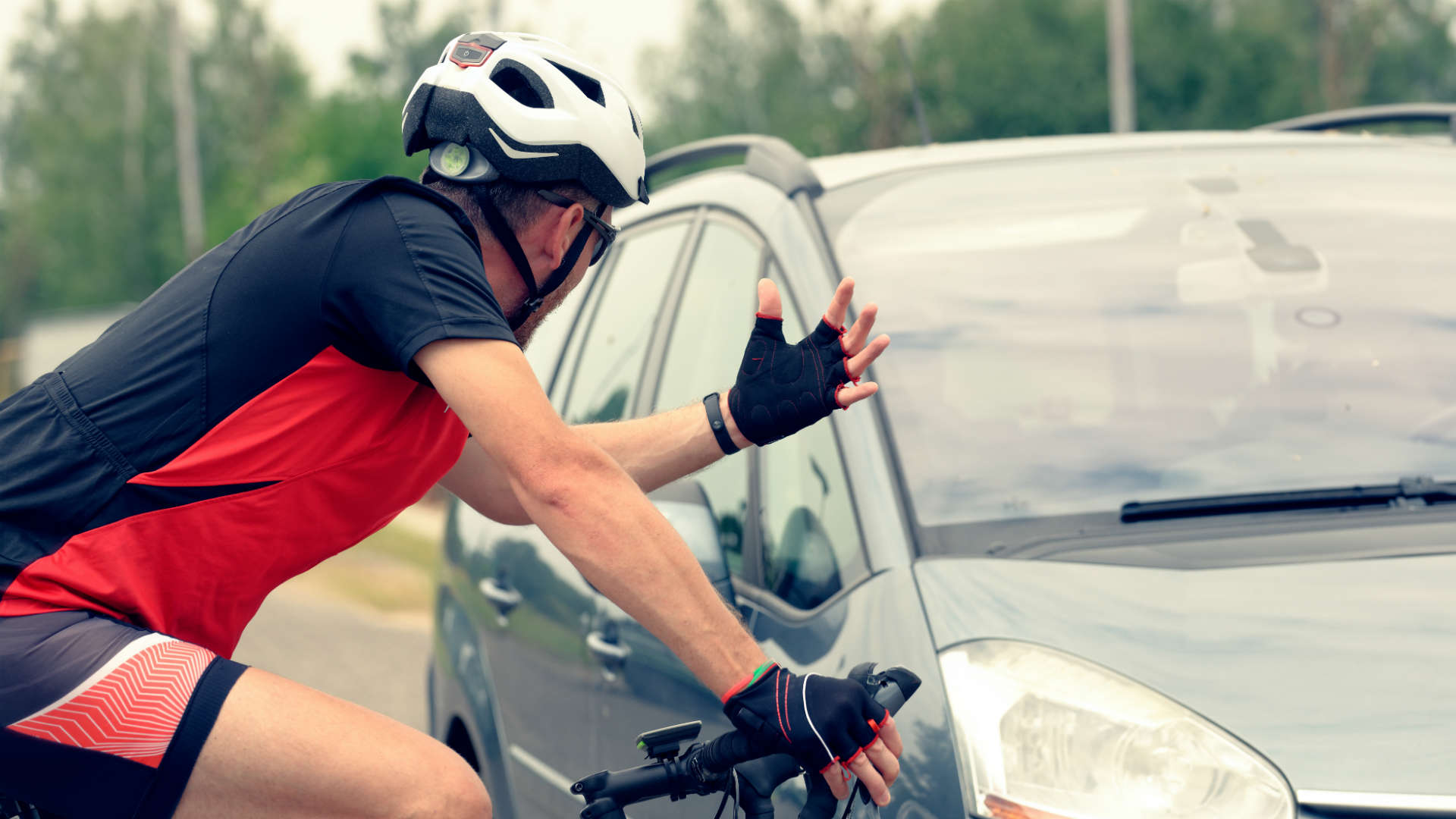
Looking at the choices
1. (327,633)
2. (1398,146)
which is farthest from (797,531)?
(327,633)

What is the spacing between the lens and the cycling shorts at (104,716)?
183 centimetres

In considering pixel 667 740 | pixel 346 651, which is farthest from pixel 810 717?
pixel 346 651

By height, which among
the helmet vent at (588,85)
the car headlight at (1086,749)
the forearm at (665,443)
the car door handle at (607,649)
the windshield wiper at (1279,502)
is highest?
the helmet vent at (588,85)

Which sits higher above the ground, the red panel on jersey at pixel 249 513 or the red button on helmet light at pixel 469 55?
the red button on helmet light at pixel 469 55

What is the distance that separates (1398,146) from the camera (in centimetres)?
337

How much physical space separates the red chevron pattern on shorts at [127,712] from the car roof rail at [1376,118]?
3029mm

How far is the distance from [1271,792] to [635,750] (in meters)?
1.22

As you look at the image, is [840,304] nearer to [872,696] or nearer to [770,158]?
[872,696]

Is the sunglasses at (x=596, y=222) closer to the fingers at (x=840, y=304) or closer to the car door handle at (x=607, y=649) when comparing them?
the fingers at (x=840, y=304)

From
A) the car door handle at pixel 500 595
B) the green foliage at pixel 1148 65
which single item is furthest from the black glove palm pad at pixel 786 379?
the green foliage at pixel 1148 65

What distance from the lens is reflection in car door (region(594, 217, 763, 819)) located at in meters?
2.48

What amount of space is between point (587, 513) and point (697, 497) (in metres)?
0.67

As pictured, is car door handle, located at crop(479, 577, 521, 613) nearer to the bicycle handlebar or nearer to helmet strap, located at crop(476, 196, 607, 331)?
helmet strap, located at crop(476, 196, 607, 331)

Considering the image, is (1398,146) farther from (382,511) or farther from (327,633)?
(327,633)
